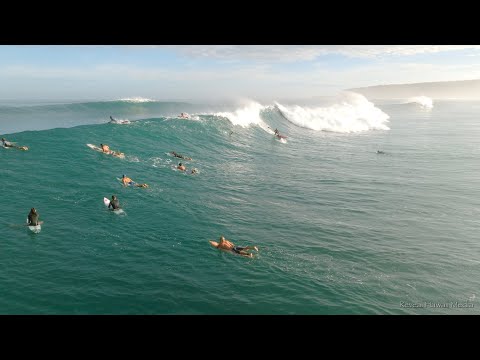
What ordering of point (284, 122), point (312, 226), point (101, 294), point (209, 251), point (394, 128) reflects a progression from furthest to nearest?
point (394, 128) < point (284, 122) < point (312, 226) < point (209, 251) < point (101, 294)

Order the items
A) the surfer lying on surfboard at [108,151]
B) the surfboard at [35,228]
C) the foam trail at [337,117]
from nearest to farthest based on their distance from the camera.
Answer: the surfboard at [35,228] → the surfer lying on surfboard at [108,151] → the foam trail at [337,117]

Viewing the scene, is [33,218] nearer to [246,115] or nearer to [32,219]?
[32,219]

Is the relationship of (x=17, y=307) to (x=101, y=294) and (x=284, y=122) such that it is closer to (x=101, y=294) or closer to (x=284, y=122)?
(x=101, y=294)

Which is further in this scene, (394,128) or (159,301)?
(394,128)

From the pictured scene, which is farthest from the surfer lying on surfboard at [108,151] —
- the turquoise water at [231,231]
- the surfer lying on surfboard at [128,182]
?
the surfer lying on surfboard at [128,182]

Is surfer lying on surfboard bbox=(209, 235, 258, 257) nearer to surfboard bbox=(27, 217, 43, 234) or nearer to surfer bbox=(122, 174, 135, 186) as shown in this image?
surfboard bbox=(27, 217, 43, 234)

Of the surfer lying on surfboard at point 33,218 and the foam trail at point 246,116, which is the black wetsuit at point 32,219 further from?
the foam trail at point 246,116
